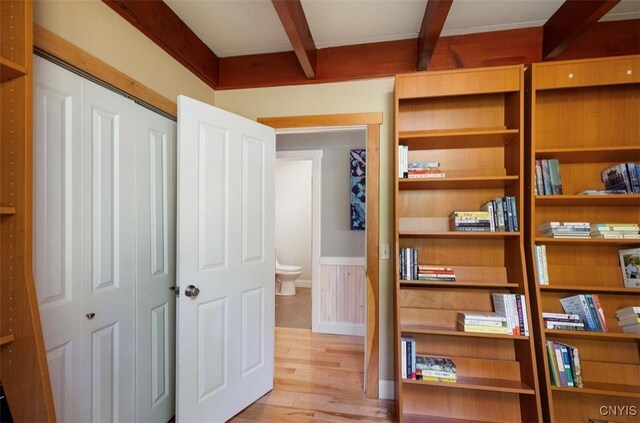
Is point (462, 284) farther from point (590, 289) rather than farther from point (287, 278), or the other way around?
point (287, 278)

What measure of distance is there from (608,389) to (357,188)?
243cm

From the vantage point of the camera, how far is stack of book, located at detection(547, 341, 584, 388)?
1.54m

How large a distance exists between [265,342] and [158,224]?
3.68 feet

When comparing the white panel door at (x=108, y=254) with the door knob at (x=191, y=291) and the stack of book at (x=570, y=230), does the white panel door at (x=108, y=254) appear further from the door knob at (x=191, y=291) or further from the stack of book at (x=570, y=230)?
the stack of book at (x=570, y=230)

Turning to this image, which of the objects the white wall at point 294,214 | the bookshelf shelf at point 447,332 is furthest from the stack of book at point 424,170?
the white wall at point 294,214

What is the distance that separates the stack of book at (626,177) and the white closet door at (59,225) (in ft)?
8.98

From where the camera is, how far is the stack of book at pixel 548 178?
1.63 metres

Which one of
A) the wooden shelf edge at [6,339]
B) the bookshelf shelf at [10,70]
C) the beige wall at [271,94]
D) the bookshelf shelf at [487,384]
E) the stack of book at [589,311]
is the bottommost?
the bookshelf shelf at [487,384]

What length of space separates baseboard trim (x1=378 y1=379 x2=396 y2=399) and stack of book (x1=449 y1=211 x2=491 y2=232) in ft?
3.98

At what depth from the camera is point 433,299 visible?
183 cm

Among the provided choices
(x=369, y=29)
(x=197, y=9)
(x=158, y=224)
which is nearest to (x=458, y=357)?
(x=158, y=224)

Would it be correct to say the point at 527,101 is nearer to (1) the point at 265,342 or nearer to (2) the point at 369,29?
(2) the point at 369,29

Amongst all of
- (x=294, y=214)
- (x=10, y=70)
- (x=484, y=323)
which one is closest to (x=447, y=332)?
(x=484, y=323)

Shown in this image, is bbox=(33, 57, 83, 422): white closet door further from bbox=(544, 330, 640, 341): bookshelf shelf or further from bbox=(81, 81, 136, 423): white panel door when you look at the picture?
bbox=(544, 330, 640, 341): bookshelf shelf
